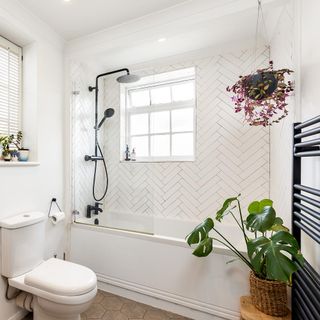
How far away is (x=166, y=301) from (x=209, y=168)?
1.38 meters

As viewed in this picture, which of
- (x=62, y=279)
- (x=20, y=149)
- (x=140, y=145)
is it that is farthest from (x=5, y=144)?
(x=140, y=145)

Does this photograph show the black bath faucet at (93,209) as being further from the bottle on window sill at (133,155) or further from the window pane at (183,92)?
the window pane at (183,92)

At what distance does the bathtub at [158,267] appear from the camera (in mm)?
1629

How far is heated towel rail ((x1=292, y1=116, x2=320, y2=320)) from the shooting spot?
Result: 908mm

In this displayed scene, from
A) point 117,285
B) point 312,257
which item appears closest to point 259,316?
point 312,257

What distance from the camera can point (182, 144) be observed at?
8.87 feet

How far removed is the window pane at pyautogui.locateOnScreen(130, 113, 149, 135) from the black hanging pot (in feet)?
5.83

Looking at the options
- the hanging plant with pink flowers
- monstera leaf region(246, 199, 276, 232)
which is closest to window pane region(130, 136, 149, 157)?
the hanging plant with pink flowers

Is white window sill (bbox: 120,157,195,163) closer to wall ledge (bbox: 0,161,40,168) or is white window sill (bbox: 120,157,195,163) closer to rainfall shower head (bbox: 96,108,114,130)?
rainfall shower head (bbox: 96,108,114,130)

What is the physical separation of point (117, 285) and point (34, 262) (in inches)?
30.7

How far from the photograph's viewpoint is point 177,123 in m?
2.75

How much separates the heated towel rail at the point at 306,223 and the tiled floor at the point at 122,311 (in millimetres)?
1055

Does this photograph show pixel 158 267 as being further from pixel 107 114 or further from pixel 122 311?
pixel 107 114

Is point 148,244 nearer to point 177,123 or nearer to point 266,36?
point 177,123
